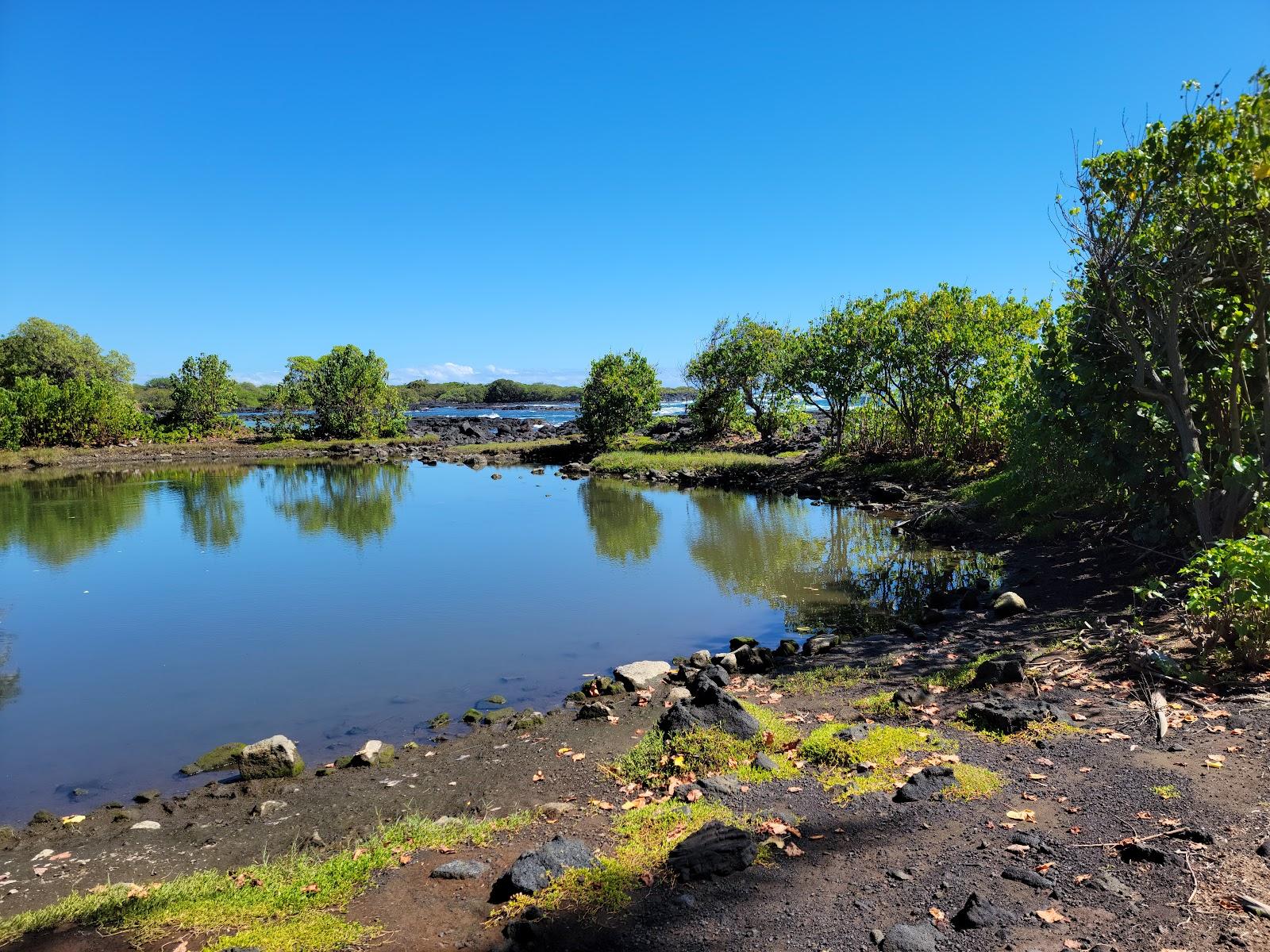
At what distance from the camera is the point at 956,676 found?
877cm

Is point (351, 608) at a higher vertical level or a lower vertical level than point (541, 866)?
lower

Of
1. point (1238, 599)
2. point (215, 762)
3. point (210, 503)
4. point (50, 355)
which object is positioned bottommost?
point (215, 762)

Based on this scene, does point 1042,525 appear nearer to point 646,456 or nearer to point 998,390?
point 998,390

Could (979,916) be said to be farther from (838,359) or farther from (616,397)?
(616,397)

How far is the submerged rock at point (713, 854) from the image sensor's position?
4824mm

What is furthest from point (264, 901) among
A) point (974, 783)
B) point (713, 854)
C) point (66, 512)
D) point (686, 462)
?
point (686, 462)

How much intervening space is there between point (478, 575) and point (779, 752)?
12.4 meters

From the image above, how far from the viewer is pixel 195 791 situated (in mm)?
8008

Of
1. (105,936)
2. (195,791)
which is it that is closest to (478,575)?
(195,791)

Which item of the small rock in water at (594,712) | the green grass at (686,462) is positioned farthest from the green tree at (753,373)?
the small rock in water at (594,712)

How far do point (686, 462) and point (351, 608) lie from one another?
27.0 metres

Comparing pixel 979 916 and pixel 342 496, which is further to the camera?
pixel 342 496

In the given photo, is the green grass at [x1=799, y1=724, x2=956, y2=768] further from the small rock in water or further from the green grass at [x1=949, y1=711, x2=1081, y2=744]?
the small rock in water

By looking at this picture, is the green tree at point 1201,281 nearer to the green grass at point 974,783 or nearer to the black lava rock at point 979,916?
the green grass at point 974,783
